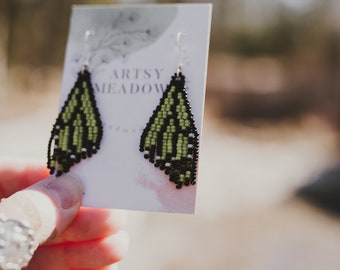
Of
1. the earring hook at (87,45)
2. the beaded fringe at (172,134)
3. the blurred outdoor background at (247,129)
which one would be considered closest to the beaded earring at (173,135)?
the beaded fringe at (172,134)

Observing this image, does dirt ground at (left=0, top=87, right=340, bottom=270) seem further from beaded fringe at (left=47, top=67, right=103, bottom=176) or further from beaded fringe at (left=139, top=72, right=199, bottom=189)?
beaded fringe at (left=139, top=72, right=199, bottom=189)

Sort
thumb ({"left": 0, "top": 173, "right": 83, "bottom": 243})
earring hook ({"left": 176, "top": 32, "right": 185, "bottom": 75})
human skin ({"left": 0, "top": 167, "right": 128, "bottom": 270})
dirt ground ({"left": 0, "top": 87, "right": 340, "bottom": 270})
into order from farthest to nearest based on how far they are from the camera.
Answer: dirt ground ({"left": 0, "top": 87, "right": 340, "bottom": 270}) → human skin ({"left": 0, "top": 167, "right": 128, "bottom": 270}) → earring hook ({"left": 176, "top": 32, "right": 185, "bottom": 75}) → thumb ({"left": 0, "top": 173, "right": 83, "bottom": 243})

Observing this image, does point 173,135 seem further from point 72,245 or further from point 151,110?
point 72,245

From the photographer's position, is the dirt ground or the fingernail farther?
the dirt ground

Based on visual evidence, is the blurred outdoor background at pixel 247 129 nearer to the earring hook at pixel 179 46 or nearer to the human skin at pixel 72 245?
the human skin at pixel 72 245

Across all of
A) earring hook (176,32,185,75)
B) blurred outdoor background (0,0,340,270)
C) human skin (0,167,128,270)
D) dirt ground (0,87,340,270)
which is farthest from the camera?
blurred outdoor background (0,0,340,270)

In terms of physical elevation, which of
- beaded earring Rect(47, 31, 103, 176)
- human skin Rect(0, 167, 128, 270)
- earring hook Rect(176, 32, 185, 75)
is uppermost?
earring hook Rect(176, 32, 185, 75)

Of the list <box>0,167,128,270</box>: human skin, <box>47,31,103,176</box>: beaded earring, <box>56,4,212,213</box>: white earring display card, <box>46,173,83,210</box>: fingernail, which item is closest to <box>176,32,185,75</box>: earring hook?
<box>56,4,212,213</box>: white earring display card

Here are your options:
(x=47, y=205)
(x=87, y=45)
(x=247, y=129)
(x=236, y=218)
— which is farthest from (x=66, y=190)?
(x=247, y=129)
